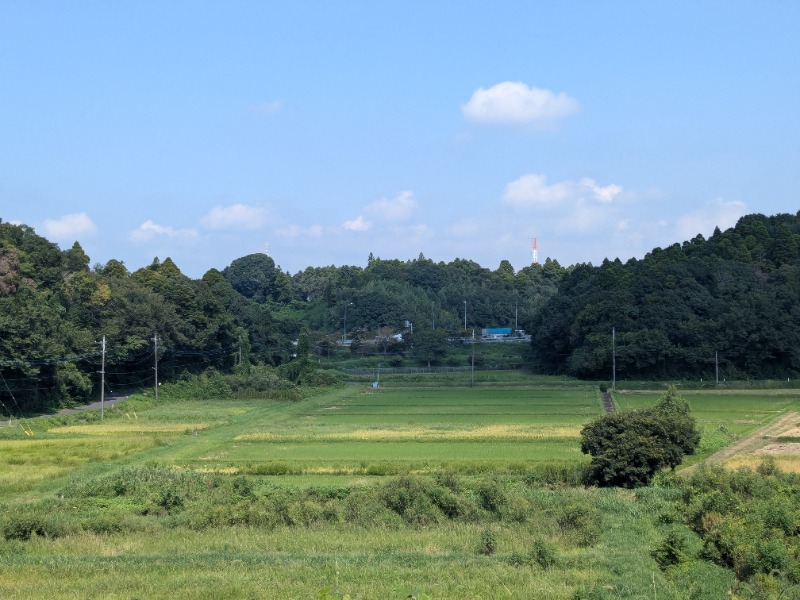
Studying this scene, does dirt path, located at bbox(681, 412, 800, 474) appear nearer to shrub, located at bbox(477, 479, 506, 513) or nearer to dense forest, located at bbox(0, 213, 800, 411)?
shrub, located at bbox(477, 479, 506, 513)

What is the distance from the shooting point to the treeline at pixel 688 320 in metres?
68.6

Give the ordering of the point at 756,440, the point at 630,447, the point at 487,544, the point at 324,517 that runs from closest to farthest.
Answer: the point at 487,544 → the point at 324,517 → the point at 630,447 → the point at 756,440

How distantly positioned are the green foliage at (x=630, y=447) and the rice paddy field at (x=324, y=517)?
1326mm

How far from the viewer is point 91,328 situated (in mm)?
59969

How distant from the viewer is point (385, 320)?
10056 cm

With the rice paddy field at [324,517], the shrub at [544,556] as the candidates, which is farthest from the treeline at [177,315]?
the shrub at [544,556]

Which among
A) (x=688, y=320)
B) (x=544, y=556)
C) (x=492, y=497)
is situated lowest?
(x=544, y=556)

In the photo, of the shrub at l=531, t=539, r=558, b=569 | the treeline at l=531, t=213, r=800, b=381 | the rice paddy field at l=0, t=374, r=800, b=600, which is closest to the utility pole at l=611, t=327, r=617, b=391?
the treeline at l=531, t=213, r=800, b=381

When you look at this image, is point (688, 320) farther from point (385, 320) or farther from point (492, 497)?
point (492, 497)

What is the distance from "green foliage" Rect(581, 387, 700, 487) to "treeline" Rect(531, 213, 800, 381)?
129ft

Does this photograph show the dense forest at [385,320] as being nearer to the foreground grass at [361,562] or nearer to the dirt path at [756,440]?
the dirt path at [756,440]

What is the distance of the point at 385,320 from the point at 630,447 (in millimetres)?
75543

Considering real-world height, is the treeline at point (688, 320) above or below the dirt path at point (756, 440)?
above

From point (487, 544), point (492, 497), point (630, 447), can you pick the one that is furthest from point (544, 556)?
point (630, 447)
